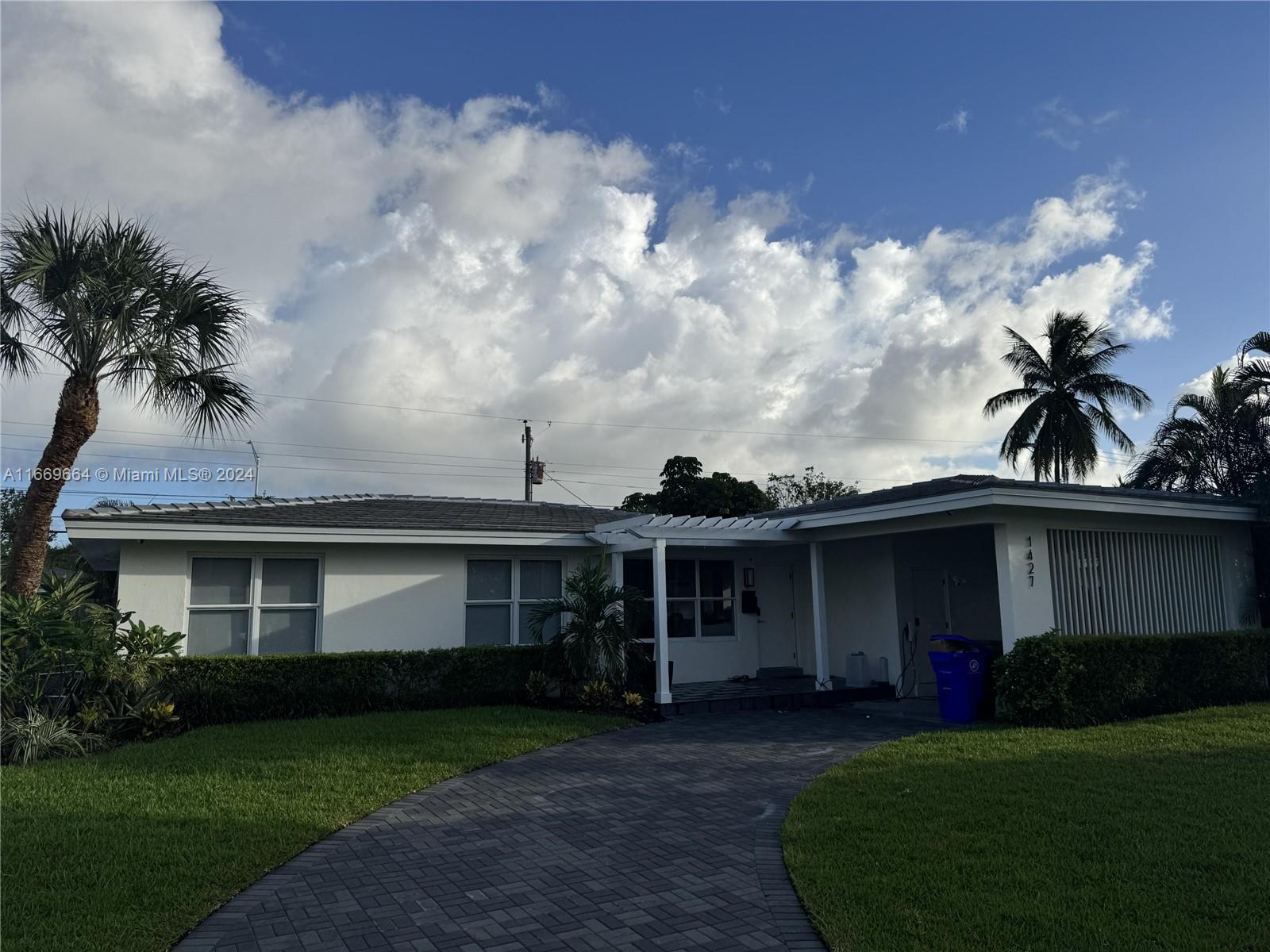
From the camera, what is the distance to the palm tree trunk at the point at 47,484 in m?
10.8

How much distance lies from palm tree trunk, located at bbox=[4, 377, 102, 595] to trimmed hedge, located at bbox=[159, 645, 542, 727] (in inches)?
89.2

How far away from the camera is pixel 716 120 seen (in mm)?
12297

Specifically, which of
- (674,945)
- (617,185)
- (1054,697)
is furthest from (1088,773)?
(617,185)

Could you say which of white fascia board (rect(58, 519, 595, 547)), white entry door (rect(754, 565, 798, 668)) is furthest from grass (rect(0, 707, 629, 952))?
white entry door (rect(754, 565, 798, 668))

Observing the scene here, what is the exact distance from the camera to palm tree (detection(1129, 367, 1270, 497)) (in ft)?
61.0

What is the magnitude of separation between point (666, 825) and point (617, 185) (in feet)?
34.6

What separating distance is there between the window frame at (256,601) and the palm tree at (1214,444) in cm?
1848

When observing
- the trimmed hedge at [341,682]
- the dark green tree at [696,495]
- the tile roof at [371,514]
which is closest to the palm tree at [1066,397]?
the dark green tree at [696,495]

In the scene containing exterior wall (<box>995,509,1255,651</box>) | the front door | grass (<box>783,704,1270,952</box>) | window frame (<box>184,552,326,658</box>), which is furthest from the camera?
the front door

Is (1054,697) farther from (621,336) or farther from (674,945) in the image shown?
(621,336)

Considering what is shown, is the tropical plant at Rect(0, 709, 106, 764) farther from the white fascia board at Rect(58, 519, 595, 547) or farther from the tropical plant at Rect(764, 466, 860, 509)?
the tropical plant at Rect(764, 466, 860, 509)

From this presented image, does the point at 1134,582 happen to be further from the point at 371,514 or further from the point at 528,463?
the point at 528,463

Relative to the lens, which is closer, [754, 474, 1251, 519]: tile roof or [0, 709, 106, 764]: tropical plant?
[0, 709, 106, 764]: tropical plant

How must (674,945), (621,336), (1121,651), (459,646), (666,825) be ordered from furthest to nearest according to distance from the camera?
(621,336) < (459,646) < (1121,651) < (666,825) < (674,945)
